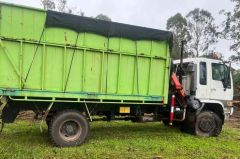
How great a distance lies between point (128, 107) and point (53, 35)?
10.2 ft

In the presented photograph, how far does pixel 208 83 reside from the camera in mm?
11859

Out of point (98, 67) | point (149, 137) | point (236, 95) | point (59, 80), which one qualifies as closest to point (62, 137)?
point (59, 80)

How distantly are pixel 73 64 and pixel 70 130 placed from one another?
1.77m

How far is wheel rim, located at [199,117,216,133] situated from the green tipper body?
1.88 meters

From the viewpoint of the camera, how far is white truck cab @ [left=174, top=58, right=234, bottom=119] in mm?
11750

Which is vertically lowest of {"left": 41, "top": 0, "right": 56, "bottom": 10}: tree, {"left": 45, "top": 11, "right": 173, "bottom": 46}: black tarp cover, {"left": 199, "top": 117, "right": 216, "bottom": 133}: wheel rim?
{"left": 199, "top": 117, "right": 216, "bottom": 133}: wheel rim

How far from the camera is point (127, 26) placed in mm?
10203

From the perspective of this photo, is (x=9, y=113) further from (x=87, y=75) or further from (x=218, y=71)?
(x=218, y=71)


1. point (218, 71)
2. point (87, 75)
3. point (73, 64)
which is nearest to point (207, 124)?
point (218, 71)

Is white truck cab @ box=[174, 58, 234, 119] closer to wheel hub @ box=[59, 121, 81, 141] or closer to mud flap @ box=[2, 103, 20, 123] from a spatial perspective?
wheel hub @ box=[59, 121, 81, 141]

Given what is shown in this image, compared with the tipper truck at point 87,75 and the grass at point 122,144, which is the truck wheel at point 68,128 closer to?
the tipper truck at point 87,75

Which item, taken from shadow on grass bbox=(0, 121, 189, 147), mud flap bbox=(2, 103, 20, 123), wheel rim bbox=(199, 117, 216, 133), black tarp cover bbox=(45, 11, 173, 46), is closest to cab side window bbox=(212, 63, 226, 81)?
wheel rim bbox=(199, 117, 216, 133)

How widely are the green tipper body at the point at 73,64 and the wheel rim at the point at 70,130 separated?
69 centimetres

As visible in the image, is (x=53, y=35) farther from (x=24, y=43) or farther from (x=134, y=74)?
(x=134, y=74)
